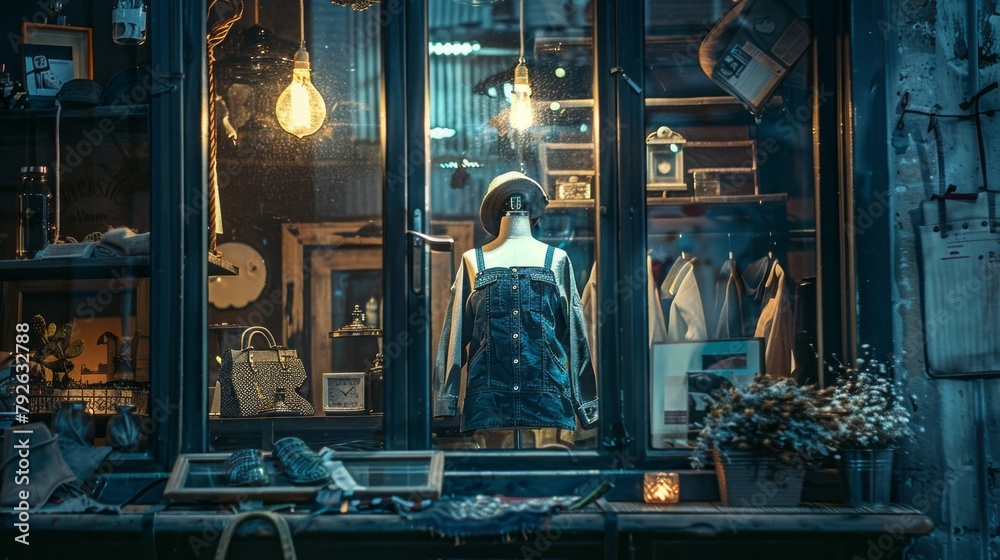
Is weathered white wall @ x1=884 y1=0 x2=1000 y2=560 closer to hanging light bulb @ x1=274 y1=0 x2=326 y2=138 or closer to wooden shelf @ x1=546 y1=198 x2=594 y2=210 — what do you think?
wooden shelf @ x1=546 y1=198 x2=594 y2=210

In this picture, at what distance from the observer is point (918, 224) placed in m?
4.50

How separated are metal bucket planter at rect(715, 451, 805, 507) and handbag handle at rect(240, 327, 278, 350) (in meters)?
2.72

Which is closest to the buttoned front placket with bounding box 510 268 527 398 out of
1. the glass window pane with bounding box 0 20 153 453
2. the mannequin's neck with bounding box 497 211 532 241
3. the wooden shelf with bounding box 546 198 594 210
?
the mannequin's neck with bounding box 497 211 532 241

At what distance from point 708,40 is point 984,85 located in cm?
128

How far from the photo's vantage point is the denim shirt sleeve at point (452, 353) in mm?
4684

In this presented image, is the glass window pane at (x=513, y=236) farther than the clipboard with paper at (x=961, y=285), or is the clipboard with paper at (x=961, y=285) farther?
the glass window pane at (x=513, y=236)

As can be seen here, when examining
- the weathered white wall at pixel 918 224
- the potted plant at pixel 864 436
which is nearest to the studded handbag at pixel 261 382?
the potted plant at pixel 864 436

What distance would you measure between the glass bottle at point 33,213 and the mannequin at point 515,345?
2.02m

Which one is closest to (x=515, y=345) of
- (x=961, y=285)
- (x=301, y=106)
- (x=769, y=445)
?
(x=769, y=445)

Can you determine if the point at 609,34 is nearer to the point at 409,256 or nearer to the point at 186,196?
the point at 409,256

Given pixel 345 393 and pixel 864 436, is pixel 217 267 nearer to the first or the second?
pixel 345 393

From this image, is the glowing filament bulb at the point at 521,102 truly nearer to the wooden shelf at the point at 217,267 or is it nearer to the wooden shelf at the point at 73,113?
the wooden shelf at the point at 217,267

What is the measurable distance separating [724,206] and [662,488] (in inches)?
73.9

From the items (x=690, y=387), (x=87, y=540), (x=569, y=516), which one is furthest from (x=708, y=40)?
(x=87, y=540)
